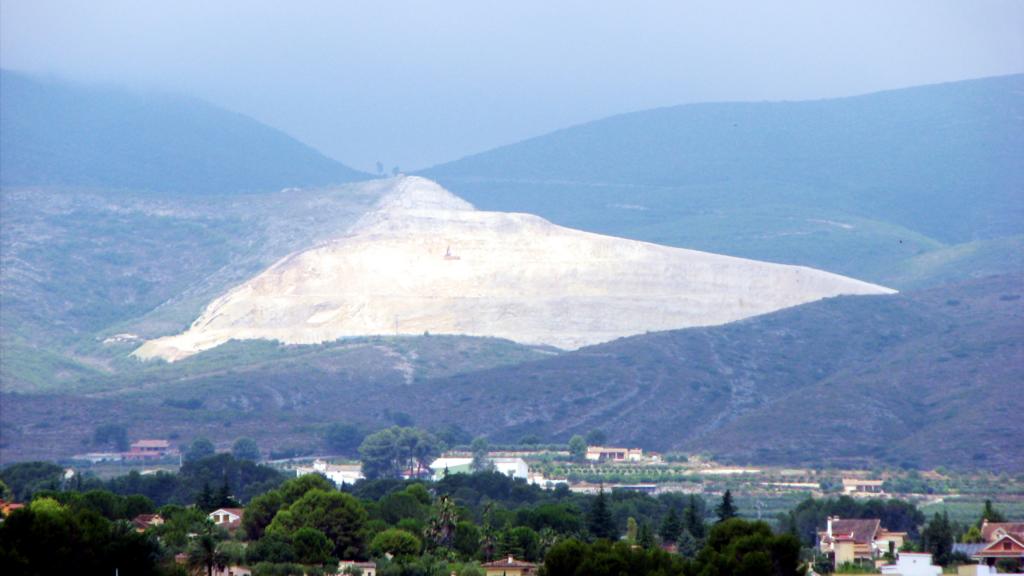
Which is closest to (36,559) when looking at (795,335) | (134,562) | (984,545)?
(134,562)

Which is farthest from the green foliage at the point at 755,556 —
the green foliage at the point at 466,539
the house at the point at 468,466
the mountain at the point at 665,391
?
the mountain at the point at 665,391

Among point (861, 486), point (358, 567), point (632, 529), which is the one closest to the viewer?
point (358, 567)

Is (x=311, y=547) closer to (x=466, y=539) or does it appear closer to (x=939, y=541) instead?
(x=466, y=539)

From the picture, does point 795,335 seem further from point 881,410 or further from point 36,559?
point 36,559

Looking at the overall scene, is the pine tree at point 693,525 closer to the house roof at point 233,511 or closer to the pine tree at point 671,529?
the pine tree at point 671,529

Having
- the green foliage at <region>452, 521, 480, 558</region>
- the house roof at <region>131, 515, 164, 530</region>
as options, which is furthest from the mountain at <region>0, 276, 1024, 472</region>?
the house roof at <region>131, 515, 164, 530</region>

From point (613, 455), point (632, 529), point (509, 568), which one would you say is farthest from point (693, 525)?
point (613, 455)

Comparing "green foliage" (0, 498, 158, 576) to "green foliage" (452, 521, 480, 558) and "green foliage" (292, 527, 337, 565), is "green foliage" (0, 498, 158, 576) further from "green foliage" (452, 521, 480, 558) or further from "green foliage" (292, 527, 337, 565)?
"green foliage" (452, 521, 480, 558)
